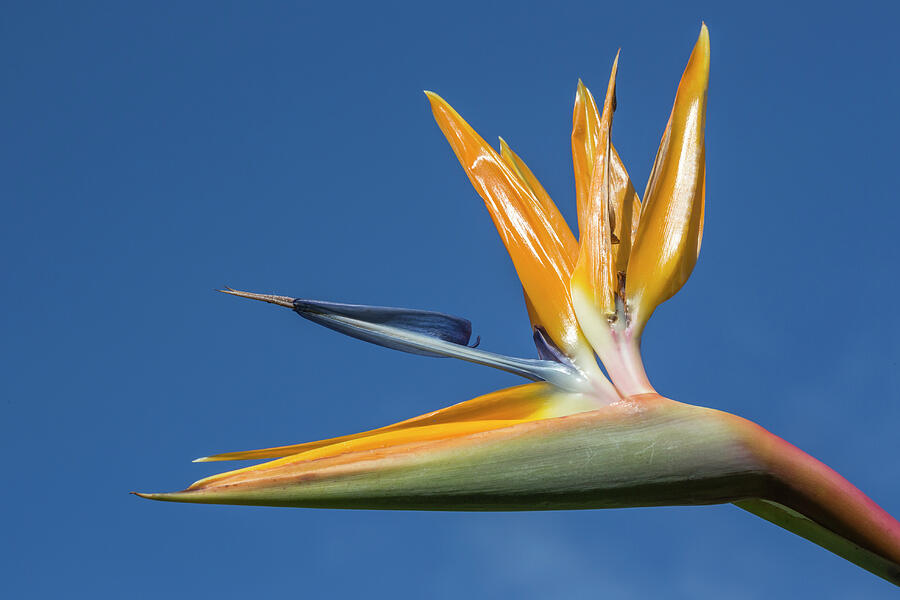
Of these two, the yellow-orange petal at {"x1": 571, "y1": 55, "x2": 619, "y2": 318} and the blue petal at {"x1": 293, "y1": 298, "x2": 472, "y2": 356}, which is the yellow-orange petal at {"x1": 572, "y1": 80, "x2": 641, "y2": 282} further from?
the blue petal at {"x1": 293, "y1": 298, "x2": 472, "y2": 356}

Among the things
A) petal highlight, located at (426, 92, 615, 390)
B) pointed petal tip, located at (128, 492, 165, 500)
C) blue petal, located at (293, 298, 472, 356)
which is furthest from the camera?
petal highlight, located at (426, 92, 615, 390)

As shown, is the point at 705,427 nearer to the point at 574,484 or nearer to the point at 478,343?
the point at 574,484

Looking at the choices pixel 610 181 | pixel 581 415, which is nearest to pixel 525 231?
pixel 610 181

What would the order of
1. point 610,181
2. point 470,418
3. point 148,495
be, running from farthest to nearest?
1. point 610,181
2. point 470,418
3. point 148,495

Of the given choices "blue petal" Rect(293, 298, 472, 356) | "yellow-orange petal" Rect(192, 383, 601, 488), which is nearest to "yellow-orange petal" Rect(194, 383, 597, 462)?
"yellow-orange petal" Rect(192, 383, 601, 488)

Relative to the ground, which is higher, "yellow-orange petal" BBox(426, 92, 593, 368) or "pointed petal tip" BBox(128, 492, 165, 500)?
"yellow-orange petal" BBox(426, 92, 593, 368)

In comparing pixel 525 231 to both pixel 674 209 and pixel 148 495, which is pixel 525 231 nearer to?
pixel 674 209

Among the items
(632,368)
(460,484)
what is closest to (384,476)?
(460,484)

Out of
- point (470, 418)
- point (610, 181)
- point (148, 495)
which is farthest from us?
point (610, 181)
